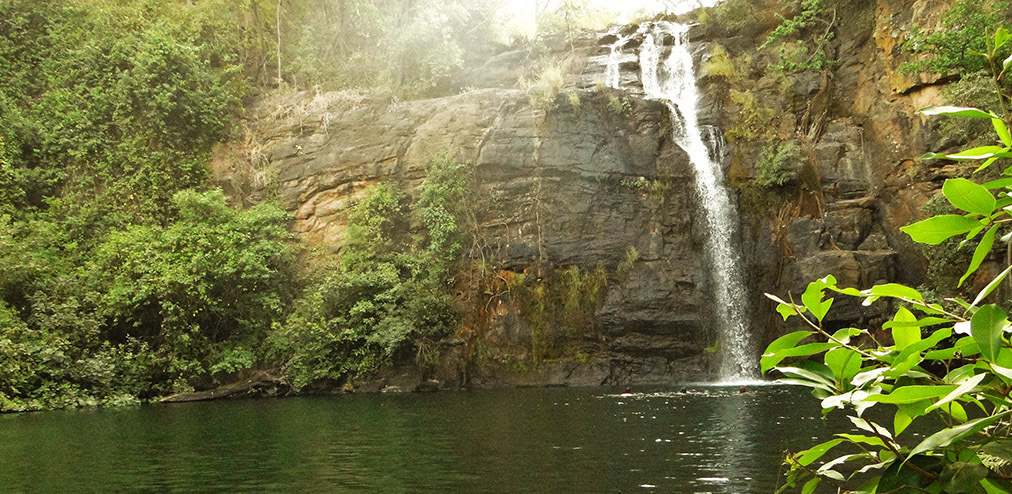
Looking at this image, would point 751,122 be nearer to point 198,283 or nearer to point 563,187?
point 563,187

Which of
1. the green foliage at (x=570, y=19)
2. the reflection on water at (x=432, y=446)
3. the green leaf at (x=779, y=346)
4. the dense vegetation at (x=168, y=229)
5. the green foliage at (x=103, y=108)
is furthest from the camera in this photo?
the green foliage at (x=570, y=19)

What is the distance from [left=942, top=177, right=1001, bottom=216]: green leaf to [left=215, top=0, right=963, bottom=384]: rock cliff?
1817cm

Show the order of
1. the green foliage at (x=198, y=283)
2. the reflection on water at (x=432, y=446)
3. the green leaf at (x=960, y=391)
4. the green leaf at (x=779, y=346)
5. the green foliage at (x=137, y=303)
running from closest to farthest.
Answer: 1. the green leaf at (x=960, y=391)
2. the green leaf at (x=779, y=346)
3. the reflection on water at (x=432, y=446)
4. the green foliage at (x=137, y=303)
5. the green foliage at (x=198, y=283)

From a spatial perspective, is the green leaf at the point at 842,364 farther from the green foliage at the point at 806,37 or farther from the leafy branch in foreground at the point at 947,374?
the green foliage at the point at 806,37

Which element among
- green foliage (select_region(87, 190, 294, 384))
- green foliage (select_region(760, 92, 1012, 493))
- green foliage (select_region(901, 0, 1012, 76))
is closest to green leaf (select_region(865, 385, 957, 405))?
green foliage (select_region(760, 92, 1012, 493))

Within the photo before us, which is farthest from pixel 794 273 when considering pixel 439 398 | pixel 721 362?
pixel 439 398

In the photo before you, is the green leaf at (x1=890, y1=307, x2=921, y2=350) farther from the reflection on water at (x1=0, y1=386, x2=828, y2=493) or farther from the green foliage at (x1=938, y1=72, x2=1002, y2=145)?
the green foliage at (x1=938, y1=72, x2=1002, y2=145)

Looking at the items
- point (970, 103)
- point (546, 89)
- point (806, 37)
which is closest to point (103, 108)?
point (546, 89)

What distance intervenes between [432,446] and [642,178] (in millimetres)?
13990

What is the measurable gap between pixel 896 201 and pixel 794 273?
3408mm

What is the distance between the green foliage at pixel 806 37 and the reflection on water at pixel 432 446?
1170 cm

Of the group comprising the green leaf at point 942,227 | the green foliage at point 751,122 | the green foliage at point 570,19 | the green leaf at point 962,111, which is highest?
the green foliage at point 570,19

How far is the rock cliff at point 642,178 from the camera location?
18891 millimetres

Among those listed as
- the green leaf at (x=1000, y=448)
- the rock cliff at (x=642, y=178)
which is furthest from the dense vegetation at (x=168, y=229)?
the green leaf at (x=1000, y=448)
